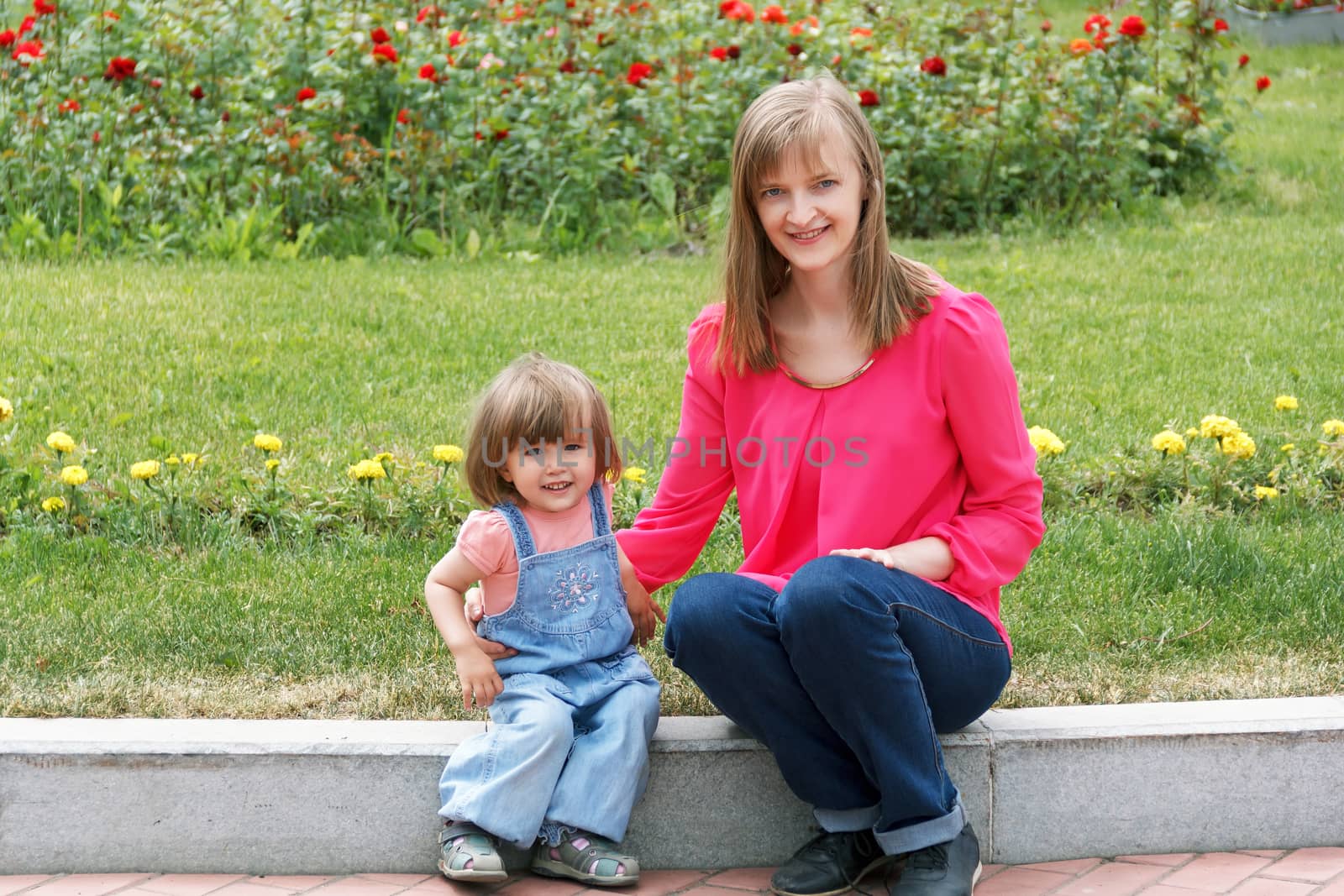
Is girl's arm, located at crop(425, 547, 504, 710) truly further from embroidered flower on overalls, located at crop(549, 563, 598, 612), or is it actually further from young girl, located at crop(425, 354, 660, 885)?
embroidered flower on overalls, located at crop(549, 563, 598, 612)

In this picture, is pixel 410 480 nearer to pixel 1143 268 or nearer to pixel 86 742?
pixel 86 742

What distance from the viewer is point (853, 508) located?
2809mm

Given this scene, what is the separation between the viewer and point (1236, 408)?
5.04 metres

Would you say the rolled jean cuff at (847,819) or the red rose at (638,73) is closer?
the rolled jean cuff at (847,819)

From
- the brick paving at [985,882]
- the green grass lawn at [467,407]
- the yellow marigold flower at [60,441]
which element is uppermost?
the yellow marigold flower at [60,441]

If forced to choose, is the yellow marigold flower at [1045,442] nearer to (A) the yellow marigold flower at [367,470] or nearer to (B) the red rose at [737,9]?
(A) the yellow marigold flower at [367,470]

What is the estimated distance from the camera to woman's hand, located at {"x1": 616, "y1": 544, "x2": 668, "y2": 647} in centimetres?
303

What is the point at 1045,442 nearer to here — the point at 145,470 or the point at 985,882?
the point at 985,882

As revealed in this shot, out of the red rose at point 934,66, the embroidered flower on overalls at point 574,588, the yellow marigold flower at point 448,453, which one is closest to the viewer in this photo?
the embroidered flower on overalls at point 574,588

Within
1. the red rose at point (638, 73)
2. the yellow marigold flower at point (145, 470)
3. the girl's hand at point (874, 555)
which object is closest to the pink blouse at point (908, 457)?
the girl's hand at point (874, 555)

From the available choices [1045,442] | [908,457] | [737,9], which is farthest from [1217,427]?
[737,9]

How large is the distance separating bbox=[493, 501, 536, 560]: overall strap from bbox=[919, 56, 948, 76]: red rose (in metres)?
5.50

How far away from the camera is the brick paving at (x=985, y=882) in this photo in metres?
2.75

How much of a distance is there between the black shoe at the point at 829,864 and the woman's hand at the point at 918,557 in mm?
497
